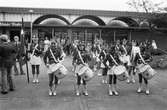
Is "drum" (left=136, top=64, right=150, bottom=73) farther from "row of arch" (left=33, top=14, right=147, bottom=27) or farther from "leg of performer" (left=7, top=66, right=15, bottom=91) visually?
"row of arch" (left=33, top=14, right=147, bottom=27)

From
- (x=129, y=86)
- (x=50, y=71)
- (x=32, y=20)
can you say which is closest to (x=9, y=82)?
(x=50, y=71)

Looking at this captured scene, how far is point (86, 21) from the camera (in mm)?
27562

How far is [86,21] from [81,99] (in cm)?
2107

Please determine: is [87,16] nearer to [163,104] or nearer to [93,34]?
[93,34]

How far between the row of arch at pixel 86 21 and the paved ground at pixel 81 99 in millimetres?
17700

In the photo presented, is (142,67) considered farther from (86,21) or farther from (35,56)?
(86,21)

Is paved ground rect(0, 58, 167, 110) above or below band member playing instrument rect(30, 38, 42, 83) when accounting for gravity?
below

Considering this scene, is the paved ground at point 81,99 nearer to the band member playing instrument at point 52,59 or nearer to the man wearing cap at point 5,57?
the man wearing cap at point 5,57

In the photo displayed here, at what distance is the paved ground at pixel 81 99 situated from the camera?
649 centimetres

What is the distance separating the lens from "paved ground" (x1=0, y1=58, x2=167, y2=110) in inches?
255

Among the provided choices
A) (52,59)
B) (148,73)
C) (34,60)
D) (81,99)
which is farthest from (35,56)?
(148,73)

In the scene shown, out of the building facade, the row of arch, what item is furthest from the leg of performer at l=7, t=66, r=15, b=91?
the row of arch

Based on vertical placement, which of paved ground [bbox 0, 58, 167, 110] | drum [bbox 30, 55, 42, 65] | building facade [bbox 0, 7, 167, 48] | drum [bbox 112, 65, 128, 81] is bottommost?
paved ground [bbox 0, 58, 167, 110]

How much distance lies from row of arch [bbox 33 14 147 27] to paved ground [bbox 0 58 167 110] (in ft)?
58.1
